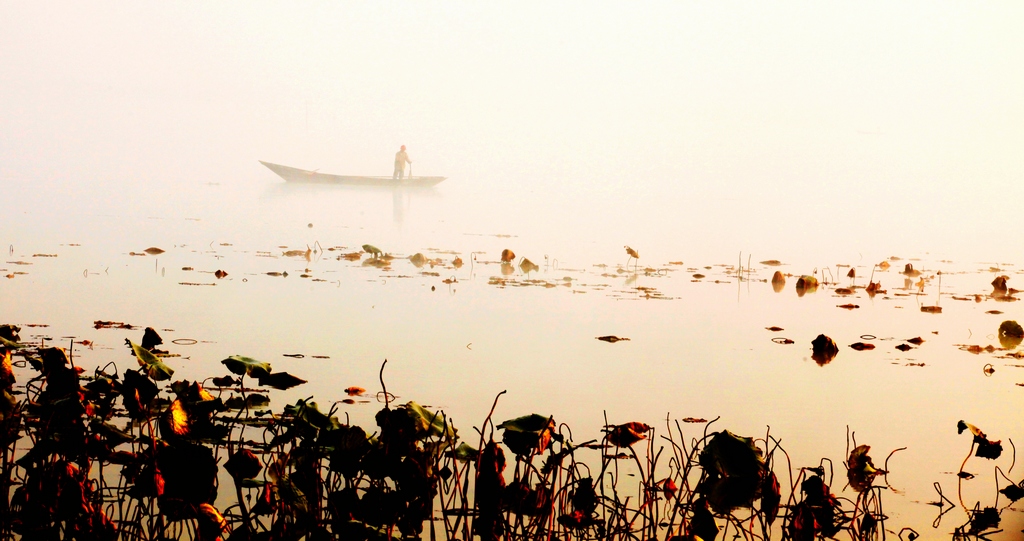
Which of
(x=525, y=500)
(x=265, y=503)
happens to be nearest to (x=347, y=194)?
(x=525, y=500)

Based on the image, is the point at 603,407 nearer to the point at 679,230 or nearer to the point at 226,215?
the point at 679,230

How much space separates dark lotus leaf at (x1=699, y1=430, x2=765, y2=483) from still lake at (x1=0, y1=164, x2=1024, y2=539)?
3.23ft

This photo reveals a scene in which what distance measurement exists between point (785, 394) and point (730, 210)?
20753 millimetres

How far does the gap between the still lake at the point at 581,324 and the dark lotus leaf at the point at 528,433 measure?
1.34 m

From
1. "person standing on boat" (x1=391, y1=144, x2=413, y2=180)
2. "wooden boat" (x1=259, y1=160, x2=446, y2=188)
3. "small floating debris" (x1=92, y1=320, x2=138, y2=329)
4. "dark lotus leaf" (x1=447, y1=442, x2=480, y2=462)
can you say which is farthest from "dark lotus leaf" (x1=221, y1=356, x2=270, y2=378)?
"person standing on boat" (x1=391, y1=144, x2=413, y2=180)

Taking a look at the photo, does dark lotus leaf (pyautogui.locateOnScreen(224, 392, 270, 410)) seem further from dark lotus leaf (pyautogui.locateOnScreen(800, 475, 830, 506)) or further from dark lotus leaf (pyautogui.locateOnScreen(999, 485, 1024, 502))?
dark lotus leaf (pyautogui.locateOnScreen(999, 485, 1024, 502))

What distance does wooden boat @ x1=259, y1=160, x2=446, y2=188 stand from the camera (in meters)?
29.0

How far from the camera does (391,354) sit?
5227 millimetres

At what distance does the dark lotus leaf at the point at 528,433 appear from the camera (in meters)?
2.32

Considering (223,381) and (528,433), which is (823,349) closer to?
(223,381)

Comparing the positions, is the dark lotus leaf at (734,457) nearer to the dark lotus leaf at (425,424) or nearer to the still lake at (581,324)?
the dark lotus leaf at (425,424)

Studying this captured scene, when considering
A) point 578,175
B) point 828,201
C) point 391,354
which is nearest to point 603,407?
point 391,354

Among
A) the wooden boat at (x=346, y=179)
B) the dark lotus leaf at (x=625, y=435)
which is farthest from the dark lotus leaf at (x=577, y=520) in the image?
the wooden boat at (x=346, y=179)

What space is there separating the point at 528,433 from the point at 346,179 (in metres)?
26.9
